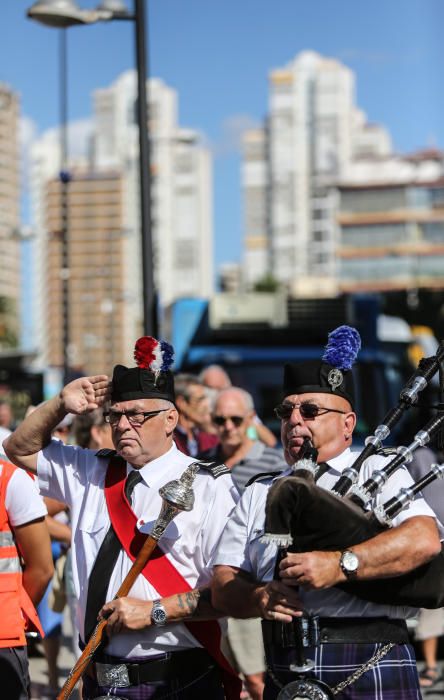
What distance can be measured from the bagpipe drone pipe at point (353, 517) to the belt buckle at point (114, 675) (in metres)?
0.96

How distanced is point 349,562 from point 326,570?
0.08 m

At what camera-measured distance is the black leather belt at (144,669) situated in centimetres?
484

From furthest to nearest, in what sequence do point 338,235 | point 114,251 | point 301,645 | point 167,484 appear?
point 114,251 → point 338,235 → point 167,484 → point 301,645

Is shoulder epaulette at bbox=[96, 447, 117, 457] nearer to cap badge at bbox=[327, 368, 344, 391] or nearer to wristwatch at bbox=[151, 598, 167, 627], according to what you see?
wristwatch at bbox=[151, 598, 167, 627]

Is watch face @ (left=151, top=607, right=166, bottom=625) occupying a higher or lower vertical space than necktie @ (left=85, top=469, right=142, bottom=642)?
lower

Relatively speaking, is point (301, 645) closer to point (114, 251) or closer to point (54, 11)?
point (54, 11)

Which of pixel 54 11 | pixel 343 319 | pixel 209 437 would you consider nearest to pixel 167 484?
pixel 209 437

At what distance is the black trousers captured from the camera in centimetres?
498

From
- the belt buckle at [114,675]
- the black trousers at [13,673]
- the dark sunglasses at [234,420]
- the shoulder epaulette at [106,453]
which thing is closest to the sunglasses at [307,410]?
the shoulder epaulette at [106,453]

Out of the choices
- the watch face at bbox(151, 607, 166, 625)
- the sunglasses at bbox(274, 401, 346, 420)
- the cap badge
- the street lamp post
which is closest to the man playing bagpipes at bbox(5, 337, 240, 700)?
the watch face at bbox(151, 607, 166, 625)

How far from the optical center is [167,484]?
4.82m

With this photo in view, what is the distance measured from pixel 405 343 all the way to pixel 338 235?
127671mm

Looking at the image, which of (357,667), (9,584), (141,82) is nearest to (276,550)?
(357,667)

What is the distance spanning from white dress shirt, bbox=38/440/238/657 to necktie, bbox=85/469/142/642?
2 centimetres
